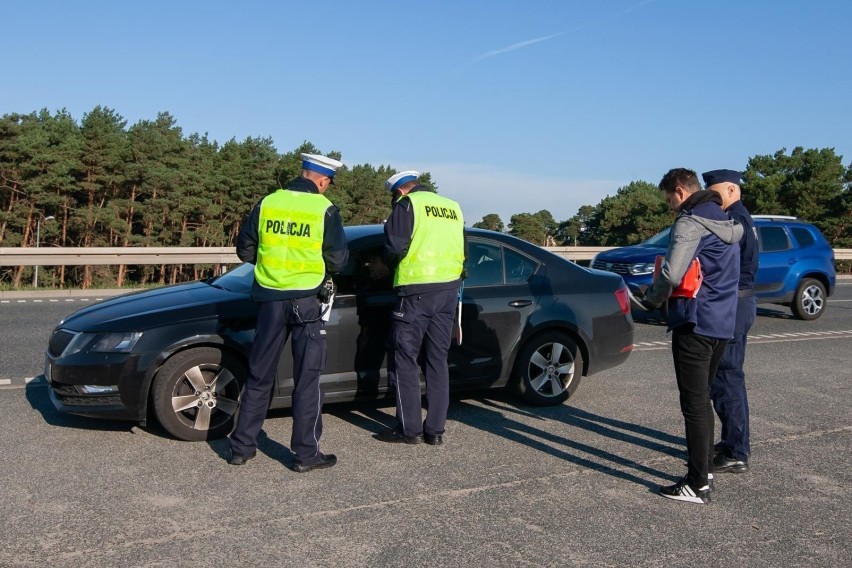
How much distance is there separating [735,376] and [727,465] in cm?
55

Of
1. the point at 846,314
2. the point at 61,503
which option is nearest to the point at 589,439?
the point at 61,503

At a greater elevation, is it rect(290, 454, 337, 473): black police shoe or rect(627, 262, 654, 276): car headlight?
rect(627, 262, 654, 276): car headlight

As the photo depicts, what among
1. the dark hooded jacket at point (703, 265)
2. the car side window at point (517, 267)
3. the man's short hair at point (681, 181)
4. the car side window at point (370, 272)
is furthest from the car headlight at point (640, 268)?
the dark hooded jacket at point (703, 265)

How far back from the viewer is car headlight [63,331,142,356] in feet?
18.7

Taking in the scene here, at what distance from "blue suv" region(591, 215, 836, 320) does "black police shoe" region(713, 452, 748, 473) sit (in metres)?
8.22

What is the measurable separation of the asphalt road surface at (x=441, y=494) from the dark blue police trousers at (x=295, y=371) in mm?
173

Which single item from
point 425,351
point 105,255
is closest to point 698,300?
point 425,351

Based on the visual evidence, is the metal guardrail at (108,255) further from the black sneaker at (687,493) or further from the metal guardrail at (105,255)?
the black sneaker at (687,493)

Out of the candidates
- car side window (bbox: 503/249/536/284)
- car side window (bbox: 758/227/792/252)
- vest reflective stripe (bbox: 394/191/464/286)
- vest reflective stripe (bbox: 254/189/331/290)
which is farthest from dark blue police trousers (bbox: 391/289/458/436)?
A: car side window (bbox: 758/227/792/252)

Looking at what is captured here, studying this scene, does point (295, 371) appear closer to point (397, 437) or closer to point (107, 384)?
point (397, 437)

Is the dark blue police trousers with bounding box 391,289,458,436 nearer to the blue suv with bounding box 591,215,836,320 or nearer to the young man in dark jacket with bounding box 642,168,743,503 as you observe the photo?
the young man in dark jacket with bounding box 642,168,743,503

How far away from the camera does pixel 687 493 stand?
4.82 m

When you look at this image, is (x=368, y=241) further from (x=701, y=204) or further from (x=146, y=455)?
(x=701, y=204)

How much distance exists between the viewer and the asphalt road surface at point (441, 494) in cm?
403
